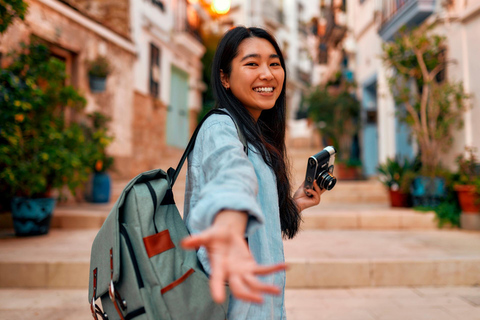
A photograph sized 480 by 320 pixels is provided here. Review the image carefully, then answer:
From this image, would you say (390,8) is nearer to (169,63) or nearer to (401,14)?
(401,14)

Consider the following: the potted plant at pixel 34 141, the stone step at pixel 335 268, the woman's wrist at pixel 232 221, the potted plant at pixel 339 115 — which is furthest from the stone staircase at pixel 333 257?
the potted plant at pixel 339 115

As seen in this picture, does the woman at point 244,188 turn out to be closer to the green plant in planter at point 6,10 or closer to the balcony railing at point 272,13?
the green plant in planter at point 6,10

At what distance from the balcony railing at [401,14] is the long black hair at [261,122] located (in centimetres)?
548

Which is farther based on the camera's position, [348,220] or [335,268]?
[348,220]

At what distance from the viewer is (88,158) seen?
4.39m

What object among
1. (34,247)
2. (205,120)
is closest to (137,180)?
(205,120)

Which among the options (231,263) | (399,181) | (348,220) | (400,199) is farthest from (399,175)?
(231,263)

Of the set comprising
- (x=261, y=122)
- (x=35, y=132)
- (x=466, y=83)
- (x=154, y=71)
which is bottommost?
(x=261, y=122)

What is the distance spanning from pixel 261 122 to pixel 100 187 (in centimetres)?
515

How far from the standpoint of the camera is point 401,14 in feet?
20.1

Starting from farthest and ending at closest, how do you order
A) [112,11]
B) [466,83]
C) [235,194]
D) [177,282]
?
1. [112,11]
2. [466,83]
3. [177,282]
4. [235,194]

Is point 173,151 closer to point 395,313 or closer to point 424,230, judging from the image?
point 424,230

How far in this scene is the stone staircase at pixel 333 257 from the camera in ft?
9.53

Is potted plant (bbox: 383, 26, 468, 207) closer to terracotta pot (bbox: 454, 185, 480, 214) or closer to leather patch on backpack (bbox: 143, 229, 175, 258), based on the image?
terracotta pot (bbox: 454, 185, 480, 214)
